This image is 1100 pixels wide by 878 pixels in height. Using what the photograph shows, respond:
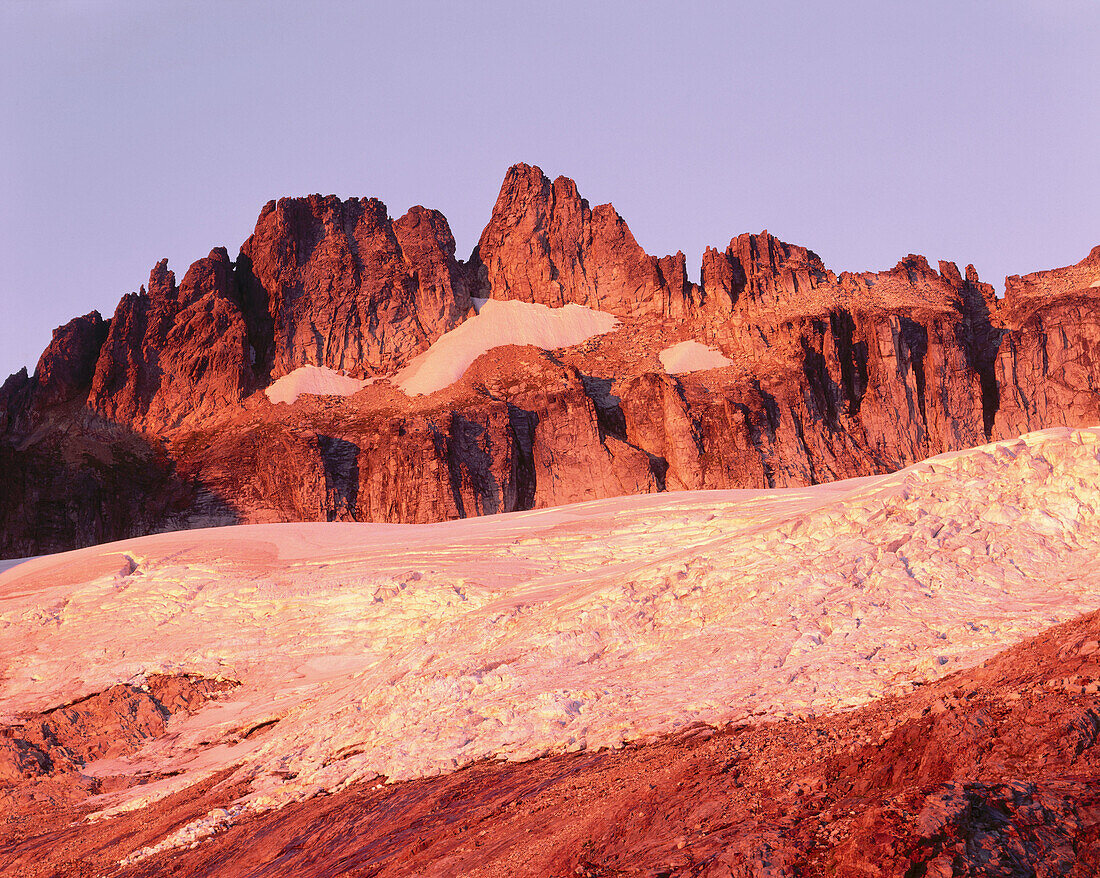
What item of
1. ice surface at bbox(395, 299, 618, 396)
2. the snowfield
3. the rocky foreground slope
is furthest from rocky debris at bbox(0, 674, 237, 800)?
ice surface at bbox(395, 299, 618, 396)

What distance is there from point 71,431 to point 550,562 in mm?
66768

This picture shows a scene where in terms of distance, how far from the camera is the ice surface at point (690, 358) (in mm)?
77625

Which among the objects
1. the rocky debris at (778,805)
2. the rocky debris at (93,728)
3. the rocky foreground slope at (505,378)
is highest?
the rocky foreground slope at (505,378)

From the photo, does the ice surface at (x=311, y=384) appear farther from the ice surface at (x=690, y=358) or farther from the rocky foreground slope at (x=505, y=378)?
the ice surface at (x=690, y=358)

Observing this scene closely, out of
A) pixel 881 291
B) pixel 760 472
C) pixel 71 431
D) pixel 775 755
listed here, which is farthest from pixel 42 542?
pixel 775 755

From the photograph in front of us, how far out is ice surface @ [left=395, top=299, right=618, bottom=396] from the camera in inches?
3155

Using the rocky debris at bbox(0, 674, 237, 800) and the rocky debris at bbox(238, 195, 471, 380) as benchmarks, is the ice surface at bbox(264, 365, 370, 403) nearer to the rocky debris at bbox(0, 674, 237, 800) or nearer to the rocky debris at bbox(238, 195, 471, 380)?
the rocky debris at bbox(238, 195, 471, 380)

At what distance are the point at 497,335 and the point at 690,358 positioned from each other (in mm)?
16272

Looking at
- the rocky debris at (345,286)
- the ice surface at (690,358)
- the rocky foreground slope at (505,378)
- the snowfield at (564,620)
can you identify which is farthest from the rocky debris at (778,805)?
the rocky debris at (345,286)

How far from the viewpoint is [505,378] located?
77.8 metres

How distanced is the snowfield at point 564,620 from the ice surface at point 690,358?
5388cm

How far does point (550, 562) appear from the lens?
21641mm

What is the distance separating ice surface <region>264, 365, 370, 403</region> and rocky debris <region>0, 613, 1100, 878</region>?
70155 millimetres

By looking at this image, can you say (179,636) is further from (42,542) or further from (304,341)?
(304,341)
